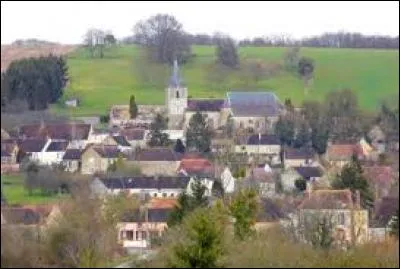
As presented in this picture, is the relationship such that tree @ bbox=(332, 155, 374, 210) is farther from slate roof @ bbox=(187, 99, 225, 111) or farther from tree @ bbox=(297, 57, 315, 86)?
slate roof @ bbox=(187, 99, 225, 111)

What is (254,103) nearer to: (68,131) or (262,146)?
(262,146)

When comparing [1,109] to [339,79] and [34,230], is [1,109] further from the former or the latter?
[339,79]

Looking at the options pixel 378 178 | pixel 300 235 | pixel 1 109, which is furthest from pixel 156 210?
pixel 1 109

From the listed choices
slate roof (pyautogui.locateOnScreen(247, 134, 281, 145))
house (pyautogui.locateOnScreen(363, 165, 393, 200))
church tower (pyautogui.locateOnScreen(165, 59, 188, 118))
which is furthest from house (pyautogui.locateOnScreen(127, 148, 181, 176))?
house (pyautogui.locateOnScreen(363, 165, 393, 200))

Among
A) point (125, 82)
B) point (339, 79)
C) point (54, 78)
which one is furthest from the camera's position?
point (125, 82)

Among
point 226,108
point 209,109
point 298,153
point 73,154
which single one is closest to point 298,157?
point 298,153

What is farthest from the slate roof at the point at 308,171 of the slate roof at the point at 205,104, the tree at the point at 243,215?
the tree at the point at 243,215
